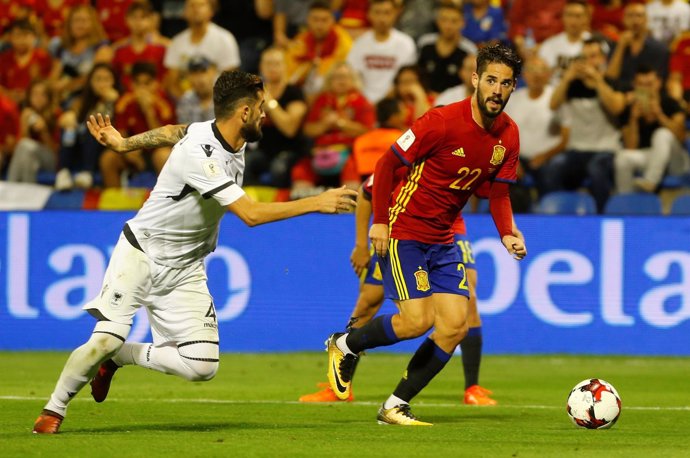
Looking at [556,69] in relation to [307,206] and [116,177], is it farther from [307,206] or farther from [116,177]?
[307,206]

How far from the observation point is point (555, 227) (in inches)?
530

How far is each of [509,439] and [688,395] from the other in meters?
3.38

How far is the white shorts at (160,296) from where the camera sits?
24.8ft

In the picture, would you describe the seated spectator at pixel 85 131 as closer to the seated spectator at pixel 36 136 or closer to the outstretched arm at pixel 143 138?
the seated spectator at pixel 36 136

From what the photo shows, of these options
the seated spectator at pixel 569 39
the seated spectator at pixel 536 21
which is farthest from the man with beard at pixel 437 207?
the seated spectator at pixel 536 21

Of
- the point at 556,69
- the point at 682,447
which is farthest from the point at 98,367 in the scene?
the point at 556,69

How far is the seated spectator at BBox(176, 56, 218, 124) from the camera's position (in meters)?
15.4

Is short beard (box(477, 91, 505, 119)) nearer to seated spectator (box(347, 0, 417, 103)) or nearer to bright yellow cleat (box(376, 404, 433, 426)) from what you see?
bright yellow cleat (box(376, 404, 433, 426))

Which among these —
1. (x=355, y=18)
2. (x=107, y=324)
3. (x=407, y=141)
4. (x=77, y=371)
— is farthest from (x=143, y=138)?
(x=355, y=18)

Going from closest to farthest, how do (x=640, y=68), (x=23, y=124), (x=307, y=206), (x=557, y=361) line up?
1. (x=307, y=206)
2. (x=557, y=361)
3. (x=640, y=68)
4. (x=23, y=124)

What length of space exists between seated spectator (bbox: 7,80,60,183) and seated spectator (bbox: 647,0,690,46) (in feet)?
25.1

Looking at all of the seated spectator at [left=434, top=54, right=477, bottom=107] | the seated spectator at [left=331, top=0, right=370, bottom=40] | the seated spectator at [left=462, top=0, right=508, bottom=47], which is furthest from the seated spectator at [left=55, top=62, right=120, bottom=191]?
the seated spectator at [left=462, top=0, right=508, bottom=47]

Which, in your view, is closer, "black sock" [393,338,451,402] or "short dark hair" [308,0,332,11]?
"black sock" [393,338,451,402]

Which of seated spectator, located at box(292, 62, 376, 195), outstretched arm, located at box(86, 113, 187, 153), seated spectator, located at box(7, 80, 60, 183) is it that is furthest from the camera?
seated spectator, located at box(7, 80, 60, 183)
